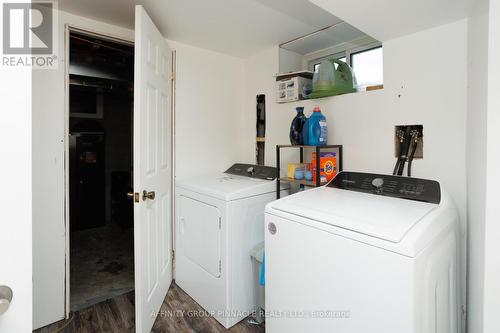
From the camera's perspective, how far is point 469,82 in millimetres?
1301

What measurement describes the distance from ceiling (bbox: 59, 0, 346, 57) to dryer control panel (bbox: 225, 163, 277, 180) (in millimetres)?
1121

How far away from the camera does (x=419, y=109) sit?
A: 155 centimetres

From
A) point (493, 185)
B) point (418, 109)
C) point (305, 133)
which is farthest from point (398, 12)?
point (493, 185)

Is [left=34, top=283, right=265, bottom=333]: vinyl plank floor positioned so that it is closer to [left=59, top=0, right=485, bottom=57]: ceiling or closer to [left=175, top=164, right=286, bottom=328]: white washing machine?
[left=175, top=164, right=286, bottom=328]: white washing machine

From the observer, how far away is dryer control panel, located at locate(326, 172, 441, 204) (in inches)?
49.6

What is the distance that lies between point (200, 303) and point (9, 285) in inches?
67.9

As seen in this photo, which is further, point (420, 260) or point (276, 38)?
point (276, 38)

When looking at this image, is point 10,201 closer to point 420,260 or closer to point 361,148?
point 420,260

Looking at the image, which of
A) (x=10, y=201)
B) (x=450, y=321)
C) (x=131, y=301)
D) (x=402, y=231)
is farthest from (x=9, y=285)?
(x=131, y=301)

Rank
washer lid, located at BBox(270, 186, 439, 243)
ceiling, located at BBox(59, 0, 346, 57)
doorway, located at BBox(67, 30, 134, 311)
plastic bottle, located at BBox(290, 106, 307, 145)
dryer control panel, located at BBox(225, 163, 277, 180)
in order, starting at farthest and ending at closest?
doorway, located at BBox(67, 30, 134, 311), dryer control panel, located at BBox(225, 163, 277, 180), plastic bottle, located at BBox(290, 106, 307, 145), ceiling, located at BBox(59, 0, 346, 57), washer lid, located at BBox(270, 186, 439, 243)

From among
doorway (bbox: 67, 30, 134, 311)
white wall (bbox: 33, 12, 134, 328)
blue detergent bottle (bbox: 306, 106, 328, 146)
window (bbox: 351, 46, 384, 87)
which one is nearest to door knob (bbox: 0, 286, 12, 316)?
white wall (bbox: 33, 12, 134, 328)

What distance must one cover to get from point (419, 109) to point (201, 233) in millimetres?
1714

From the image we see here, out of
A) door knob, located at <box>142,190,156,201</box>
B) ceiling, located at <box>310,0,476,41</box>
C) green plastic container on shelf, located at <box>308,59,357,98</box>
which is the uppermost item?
ceiling, located at <box>310,0,476,41</box>

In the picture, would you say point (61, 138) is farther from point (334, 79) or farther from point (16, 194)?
point (334, 79)
